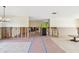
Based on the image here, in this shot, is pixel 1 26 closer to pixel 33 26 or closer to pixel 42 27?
pixel 33 26

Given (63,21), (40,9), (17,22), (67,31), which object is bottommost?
(67,31)

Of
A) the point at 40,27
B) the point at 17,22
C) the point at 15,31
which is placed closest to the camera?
the point at 17,22

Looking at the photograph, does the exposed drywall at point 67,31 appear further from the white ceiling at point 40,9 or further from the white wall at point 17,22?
the white wall at point 17,22

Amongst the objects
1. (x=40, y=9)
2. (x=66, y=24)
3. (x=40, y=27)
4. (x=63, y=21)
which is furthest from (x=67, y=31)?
(x=40, y=9)

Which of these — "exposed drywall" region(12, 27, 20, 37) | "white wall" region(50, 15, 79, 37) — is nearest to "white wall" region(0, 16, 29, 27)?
"exposed drywall" region(12, 27, 20, 37)

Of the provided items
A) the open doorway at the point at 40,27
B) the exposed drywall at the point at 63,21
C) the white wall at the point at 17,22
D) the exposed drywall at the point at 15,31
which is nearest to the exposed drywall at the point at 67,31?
the exposed drywall at the point at 63,21

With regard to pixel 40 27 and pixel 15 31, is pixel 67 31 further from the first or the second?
pixel 15 31

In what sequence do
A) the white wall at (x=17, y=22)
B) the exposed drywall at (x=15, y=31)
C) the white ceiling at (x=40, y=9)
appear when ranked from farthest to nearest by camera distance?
the exposed drywall at (x=15, y=31) → the white wall at (x=17, y=22) → the white ceiling at (x=40, y=9)

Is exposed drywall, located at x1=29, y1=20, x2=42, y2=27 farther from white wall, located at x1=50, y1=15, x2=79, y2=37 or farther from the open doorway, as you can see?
white wall, located at x1=50, y1=15, x2=79, y2=37

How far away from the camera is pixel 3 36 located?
323 inches

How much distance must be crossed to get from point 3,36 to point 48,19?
403cm

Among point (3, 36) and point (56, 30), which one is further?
point (56, 30)
